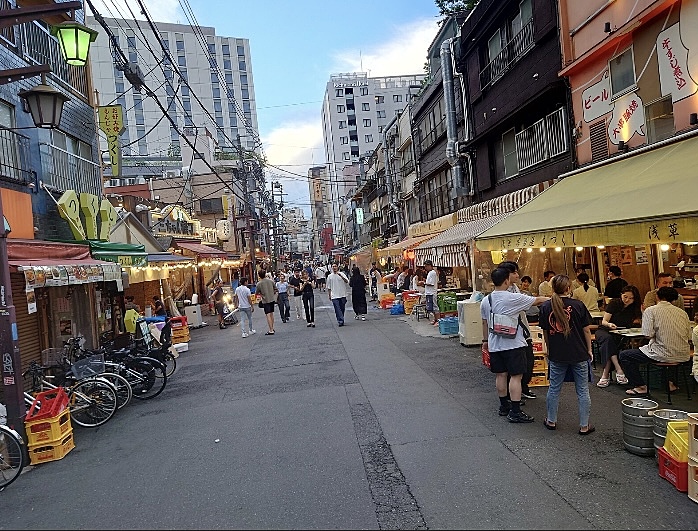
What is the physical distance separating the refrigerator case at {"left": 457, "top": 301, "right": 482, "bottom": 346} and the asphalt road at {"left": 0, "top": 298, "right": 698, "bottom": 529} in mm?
2417

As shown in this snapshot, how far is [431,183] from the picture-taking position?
27.4 metres

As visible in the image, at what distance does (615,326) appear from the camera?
8398mm

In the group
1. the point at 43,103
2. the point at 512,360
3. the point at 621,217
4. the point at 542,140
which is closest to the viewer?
the point at 512,360

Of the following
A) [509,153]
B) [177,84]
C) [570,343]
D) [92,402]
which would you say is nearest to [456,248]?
[509,153]

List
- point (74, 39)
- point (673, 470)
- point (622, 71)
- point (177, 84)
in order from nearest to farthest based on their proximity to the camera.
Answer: point (673, 470) < point (74, 39) < point (622, 71) < point (177, 84)

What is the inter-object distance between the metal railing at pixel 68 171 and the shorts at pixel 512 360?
11.1m

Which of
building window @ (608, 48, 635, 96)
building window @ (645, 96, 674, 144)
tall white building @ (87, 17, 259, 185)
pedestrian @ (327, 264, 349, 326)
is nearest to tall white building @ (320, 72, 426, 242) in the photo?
tall white building @ (87, 17, 259, 185)

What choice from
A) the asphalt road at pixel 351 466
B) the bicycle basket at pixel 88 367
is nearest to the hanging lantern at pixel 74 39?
the bicycle basket at pixel 88 367

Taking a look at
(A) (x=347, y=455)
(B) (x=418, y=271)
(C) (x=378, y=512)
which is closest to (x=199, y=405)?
(A) (x=347, y=455)

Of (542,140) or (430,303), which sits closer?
(542,140)

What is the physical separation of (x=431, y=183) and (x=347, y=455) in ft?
75.6

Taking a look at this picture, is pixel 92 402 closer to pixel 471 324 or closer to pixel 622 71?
pixel 471 324

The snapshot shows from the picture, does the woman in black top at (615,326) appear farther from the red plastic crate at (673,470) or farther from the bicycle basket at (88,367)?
the bicycle basket at (88,367)

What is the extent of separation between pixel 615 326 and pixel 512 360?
9.87 feet
